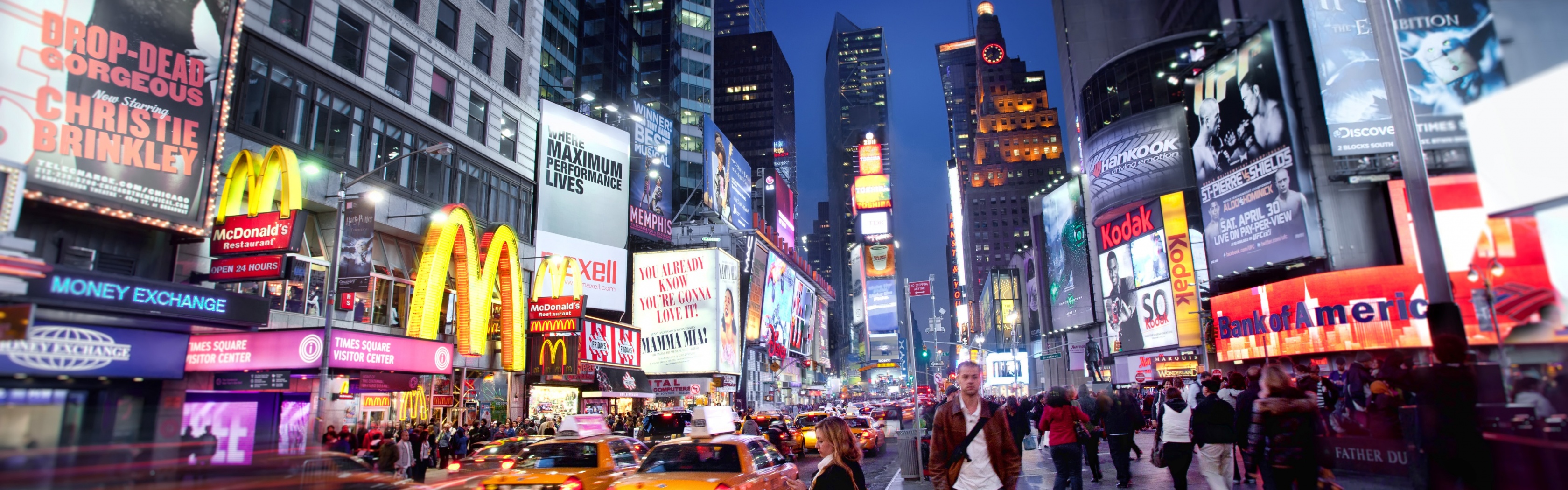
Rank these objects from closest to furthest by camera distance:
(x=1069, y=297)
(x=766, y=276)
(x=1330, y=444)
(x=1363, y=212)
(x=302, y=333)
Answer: (x=1330, y=444) → (x=302, y=333) → (x=1363, y=212) → (x=766, y=276) → (x=1069, y=297)

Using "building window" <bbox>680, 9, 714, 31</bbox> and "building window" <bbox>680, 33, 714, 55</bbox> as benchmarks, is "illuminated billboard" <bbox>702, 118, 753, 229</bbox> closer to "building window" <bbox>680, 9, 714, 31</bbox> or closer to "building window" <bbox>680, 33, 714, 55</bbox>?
"building window" <bbox>680, 33, 714, 55</bbox>

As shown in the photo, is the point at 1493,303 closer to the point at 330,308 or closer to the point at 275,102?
the point at 330,308

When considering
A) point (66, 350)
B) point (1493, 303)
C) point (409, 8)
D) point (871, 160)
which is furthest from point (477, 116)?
point (871, 160)

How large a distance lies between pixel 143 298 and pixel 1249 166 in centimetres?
4239

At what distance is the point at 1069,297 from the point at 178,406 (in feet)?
197

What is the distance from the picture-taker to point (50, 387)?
1488cm

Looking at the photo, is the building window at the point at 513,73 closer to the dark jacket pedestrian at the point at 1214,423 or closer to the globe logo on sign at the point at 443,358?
the globe logo on sign at the point at 443,358

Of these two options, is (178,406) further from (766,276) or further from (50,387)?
(766,276)

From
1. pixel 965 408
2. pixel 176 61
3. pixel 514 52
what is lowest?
pixel 965 408

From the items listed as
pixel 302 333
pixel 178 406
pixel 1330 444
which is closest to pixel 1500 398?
pixel 1330 444

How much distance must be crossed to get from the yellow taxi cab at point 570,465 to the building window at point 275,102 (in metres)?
13.4

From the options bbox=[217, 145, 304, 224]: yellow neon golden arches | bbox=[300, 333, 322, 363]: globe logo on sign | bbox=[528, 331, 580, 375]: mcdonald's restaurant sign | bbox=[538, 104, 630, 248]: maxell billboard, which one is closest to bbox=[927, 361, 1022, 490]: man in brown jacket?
bbox=[300, 333, 322, 363]: globe logo on sign

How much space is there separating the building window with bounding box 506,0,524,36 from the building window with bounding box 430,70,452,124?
213 inches

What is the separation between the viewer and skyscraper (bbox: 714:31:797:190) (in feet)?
485
